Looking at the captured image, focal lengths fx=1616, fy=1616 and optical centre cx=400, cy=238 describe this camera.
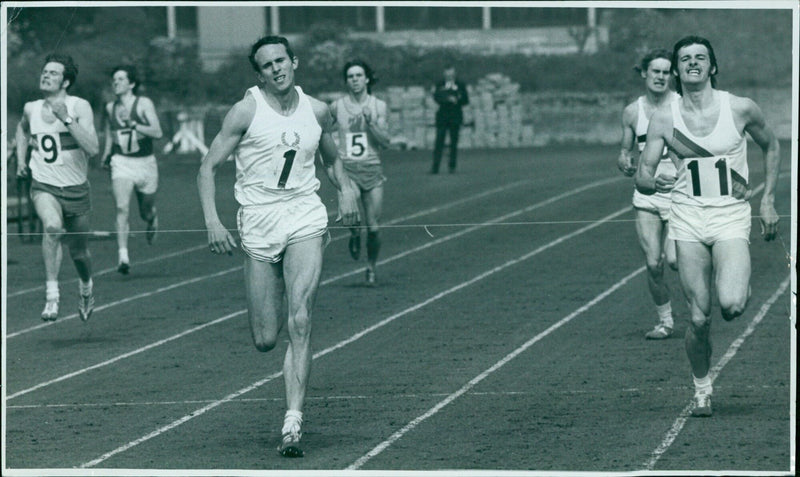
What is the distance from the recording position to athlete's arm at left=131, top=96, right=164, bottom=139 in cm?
1340

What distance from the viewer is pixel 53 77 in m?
10.3

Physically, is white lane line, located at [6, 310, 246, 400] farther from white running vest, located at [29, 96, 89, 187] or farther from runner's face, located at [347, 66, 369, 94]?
runner's face, located at [347, 66, 369, 94]

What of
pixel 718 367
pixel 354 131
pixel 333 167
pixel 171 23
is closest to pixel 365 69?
pixel 354 131

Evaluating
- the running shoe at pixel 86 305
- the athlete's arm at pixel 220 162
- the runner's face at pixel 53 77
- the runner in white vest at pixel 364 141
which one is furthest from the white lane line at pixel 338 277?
A: the athlete's arm at pixel 220 162

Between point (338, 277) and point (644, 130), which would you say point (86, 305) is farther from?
point (644, 130)

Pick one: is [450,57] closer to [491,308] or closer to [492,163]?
[492,163]

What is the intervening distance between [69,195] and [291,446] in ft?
14.1

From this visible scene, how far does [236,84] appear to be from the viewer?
11812 millimetres

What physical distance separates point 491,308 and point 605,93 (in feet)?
15.6

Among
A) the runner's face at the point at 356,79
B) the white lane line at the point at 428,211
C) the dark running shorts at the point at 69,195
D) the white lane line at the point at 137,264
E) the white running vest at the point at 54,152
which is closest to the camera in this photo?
the white running vest at the point at 54,152

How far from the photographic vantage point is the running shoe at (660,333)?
420 inches

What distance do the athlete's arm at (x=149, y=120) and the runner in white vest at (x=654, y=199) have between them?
4.36 m

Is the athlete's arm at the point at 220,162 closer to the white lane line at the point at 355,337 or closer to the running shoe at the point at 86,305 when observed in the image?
the white lane line at the point at 355,337

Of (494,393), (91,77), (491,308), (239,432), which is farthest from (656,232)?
(91,77)
